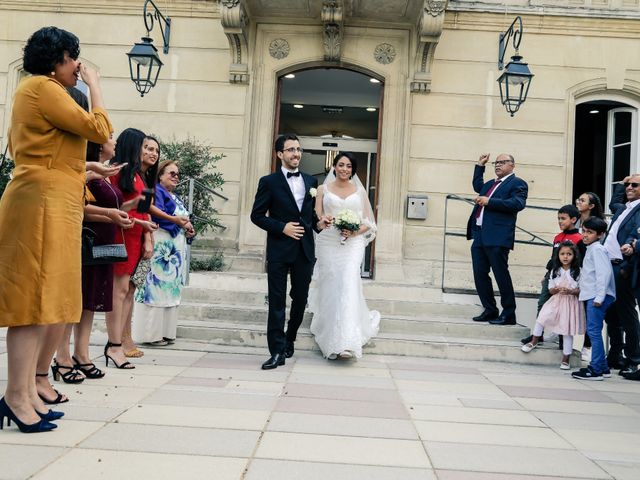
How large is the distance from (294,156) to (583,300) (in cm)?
334

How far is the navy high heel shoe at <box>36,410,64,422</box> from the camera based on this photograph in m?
3.33

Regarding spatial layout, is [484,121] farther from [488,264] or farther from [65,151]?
[65,151]

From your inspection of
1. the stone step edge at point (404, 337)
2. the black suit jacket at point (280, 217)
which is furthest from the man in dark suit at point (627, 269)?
the black suit jacket at point (280, 217)

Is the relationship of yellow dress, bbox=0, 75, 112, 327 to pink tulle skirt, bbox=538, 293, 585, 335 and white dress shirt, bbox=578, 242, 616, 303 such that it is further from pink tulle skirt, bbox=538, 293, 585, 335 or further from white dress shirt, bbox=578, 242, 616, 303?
pink tulle skirt, bbox=538, 293, 585, 335

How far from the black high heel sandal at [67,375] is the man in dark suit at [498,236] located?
192 inches

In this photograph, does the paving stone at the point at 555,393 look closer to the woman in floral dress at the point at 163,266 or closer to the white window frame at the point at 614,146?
the woman in floral dress at the point at 163,266

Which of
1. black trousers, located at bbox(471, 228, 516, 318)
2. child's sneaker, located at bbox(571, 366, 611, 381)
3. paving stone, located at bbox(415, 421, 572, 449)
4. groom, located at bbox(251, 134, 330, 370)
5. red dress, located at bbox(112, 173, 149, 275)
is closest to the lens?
paving stone, located at bbox(415, 421, 572, 449)

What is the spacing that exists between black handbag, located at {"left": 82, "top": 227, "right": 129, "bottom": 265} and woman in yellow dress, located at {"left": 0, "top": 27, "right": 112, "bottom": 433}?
0.80 meters

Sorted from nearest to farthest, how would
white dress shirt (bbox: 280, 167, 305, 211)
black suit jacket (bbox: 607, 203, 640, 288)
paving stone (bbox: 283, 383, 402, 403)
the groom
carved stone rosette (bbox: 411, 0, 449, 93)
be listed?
paving stone (bbox: 283, 383, 402, 403) → the groom → white dress shirt (bbox: 280, 167, 305, 211) → black suit jacket (bbox: 607, 203, 640, 288) → carved stone rosette (bbox: 411, 0, 449, 93)

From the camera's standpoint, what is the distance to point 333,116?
13125 mm

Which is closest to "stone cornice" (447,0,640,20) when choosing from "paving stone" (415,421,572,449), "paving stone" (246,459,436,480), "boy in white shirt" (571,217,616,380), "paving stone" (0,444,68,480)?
"boy in white shirt" (571,217,616,380)

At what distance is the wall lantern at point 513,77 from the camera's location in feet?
29.5

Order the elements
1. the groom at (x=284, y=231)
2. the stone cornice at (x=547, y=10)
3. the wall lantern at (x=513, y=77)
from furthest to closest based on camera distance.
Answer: the stone cornice at (x=547, y=10)
the wall lantern at (x=513, y=77)
the groom at (x=284, y=231)

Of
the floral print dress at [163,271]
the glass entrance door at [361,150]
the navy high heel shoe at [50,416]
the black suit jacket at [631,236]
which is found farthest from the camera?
the glass entrance door at [361,150]
